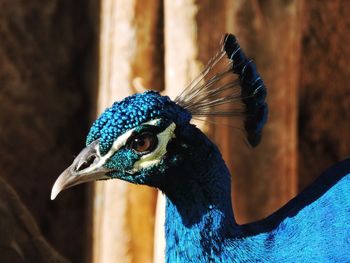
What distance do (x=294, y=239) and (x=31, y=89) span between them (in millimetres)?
1394

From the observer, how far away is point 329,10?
349 centimetres

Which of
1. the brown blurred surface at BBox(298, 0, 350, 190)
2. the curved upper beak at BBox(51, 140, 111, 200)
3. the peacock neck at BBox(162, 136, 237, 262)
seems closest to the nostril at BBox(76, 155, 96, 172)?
the curved upper beak at BBox(51, 140, 111, 200)

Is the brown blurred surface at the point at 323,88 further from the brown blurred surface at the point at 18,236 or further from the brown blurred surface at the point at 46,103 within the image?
the brown blurred surface at the point at 18,236

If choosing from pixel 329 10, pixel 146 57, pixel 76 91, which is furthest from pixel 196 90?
pixel 329 10

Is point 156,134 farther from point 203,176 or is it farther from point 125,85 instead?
point 125,85

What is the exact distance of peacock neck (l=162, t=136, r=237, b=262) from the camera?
6.61 feet

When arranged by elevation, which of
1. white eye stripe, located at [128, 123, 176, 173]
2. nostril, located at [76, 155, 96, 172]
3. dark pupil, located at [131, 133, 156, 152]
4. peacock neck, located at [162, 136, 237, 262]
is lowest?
peacock neck, located at [162, 136, 237, 262]

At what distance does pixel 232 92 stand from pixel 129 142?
32cm

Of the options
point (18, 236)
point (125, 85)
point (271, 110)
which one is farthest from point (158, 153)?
point (271, 110)

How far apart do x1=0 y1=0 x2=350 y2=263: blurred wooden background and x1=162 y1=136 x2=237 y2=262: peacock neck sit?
0.69 m

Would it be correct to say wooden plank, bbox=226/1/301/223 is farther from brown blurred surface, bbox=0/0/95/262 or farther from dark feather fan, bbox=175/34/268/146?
dark feather fan, bbox=175/34/268/146

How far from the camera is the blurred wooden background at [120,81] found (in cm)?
280

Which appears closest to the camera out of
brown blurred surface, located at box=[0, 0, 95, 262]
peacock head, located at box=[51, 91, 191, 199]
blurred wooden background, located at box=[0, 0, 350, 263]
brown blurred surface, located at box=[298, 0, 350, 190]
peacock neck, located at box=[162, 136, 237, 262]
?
peacock head, located at box=[51, 91, 191, 199]

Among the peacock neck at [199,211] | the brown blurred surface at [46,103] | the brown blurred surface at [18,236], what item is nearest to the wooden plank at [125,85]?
the brown blurred surface at [46,103]
